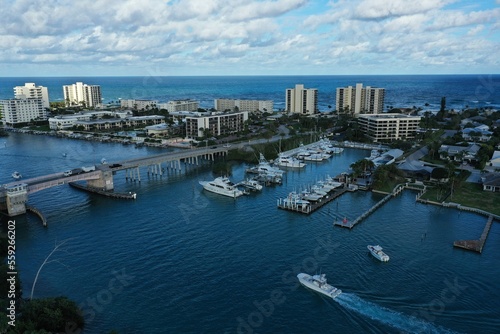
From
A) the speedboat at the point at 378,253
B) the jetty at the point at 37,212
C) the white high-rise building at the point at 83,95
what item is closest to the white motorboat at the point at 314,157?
the speedboat at the point at 378,253

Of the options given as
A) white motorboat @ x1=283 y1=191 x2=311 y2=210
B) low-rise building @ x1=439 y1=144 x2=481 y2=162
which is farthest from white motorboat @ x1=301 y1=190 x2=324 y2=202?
low-rise building @ x1=439 y1=144 x2=481 y2=162

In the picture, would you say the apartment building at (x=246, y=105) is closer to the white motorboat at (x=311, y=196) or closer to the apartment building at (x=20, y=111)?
the apartment building at (x=20, y=111)

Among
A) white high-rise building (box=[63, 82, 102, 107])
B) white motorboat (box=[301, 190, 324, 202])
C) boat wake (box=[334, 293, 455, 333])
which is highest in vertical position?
white high-rise building (box=[63, 82, 102, 107])

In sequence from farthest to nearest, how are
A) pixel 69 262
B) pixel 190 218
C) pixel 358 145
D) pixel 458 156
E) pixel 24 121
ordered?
pixel 24 121
pixel 358 145
pixel 458 156
pixel 190 218
pixel 69 262

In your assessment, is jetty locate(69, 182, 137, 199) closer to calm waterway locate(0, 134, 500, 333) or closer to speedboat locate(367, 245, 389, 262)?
A: calm waterway locate(0, 134, 500, 333)

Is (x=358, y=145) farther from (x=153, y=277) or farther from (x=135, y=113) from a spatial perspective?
(x=135, y=113)

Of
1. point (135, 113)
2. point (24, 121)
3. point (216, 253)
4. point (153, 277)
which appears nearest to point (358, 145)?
point (216, 253)
